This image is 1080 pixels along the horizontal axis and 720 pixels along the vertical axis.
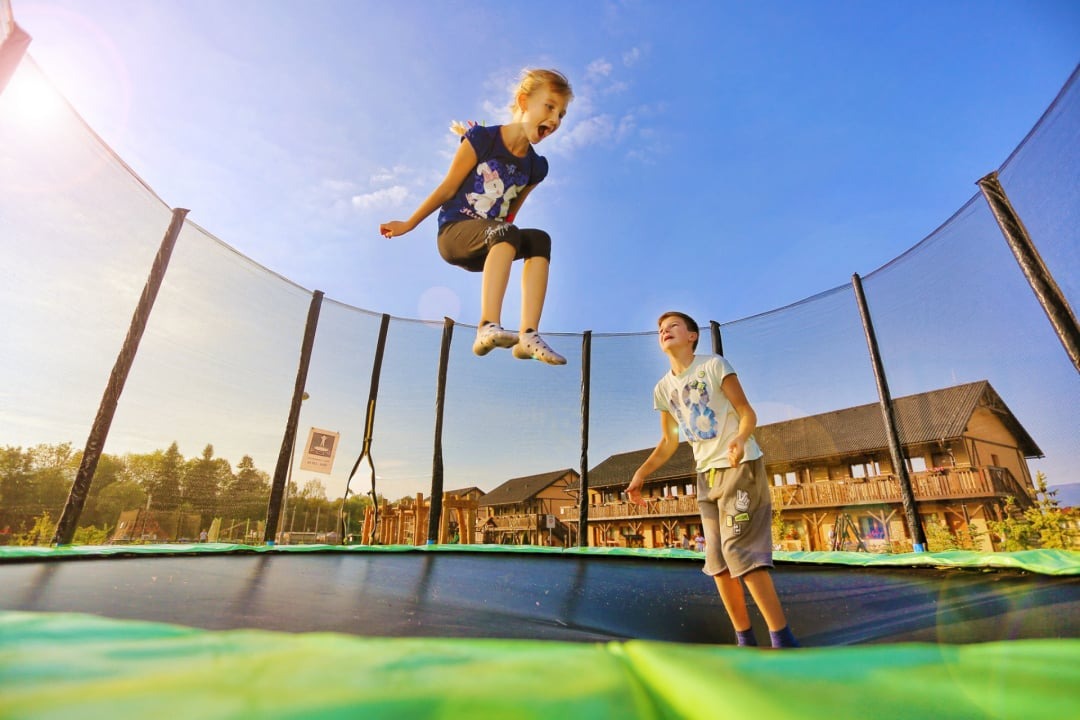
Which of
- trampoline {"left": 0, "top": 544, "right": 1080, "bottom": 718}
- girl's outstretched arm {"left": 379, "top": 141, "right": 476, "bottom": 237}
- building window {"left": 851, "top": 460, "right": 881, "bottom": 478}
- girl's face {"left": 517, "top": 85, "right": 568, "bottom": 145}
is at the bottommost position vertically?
trampoline {"left": 0, "top": 544, "right": 1080, "bottom": 718}

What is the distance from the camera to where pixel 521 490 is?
15828mm

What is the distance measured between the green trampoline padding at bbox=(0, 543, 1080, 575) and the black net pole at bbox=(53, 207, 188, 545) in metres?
0.19

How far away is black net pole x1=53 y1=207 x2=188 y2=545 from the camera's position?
7.91ft

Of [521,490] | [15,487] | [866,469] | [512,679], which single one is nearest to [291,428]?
[15,487]

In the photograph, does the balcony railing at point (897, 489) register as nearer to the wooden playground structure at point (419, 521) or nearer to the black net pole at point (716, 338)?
the wooden playground structure at point (419, 521)

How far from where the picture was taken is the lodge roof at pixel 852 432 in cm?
611

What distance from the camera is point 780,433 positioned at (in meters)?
10.1

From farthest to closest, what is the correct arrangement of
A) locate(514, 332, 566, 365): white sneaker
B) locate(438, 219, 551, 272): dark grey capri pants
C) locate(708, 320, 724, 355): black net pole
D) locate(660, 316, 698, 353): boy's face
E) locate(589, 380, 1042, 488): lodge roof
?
locate(589, 380, 1042, 488): lodge roof, locate(708, 320, 724, 355): black net pole, locate(660, 316, 698, 353): boy's face, locate(438, 219, 551, 272): dark grey capri pants, locate(514, 332, 566, 365): white sneaker

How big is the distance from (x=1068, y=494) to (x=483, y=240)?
163 inches

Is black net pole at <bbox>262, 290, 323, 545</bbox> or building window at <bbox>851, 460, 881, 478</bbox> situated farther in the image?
building window at <bbox>851, 460, 881, 478</bbox>

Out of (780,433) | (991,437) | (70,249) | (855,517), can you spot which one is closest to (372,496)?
(70,249)

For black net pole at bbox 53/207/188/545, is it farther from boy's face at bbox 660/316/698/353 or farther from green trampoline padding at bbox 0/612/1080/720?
boy's face at bbox 660/316/698/353

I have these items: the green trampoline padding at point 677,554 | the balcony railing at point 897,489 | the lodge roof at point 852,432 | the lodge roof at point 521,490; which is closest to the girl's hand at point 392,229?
the green trampoline padding at point 677,554

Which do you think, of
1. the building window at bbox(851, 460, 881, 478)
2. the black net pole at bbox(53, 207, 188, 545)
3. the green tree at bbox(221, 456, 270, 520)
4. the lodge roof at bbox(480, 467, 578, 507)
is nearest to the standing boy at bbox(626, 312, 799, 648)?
the black net pole at bbox(53, 207, 188, 545)
